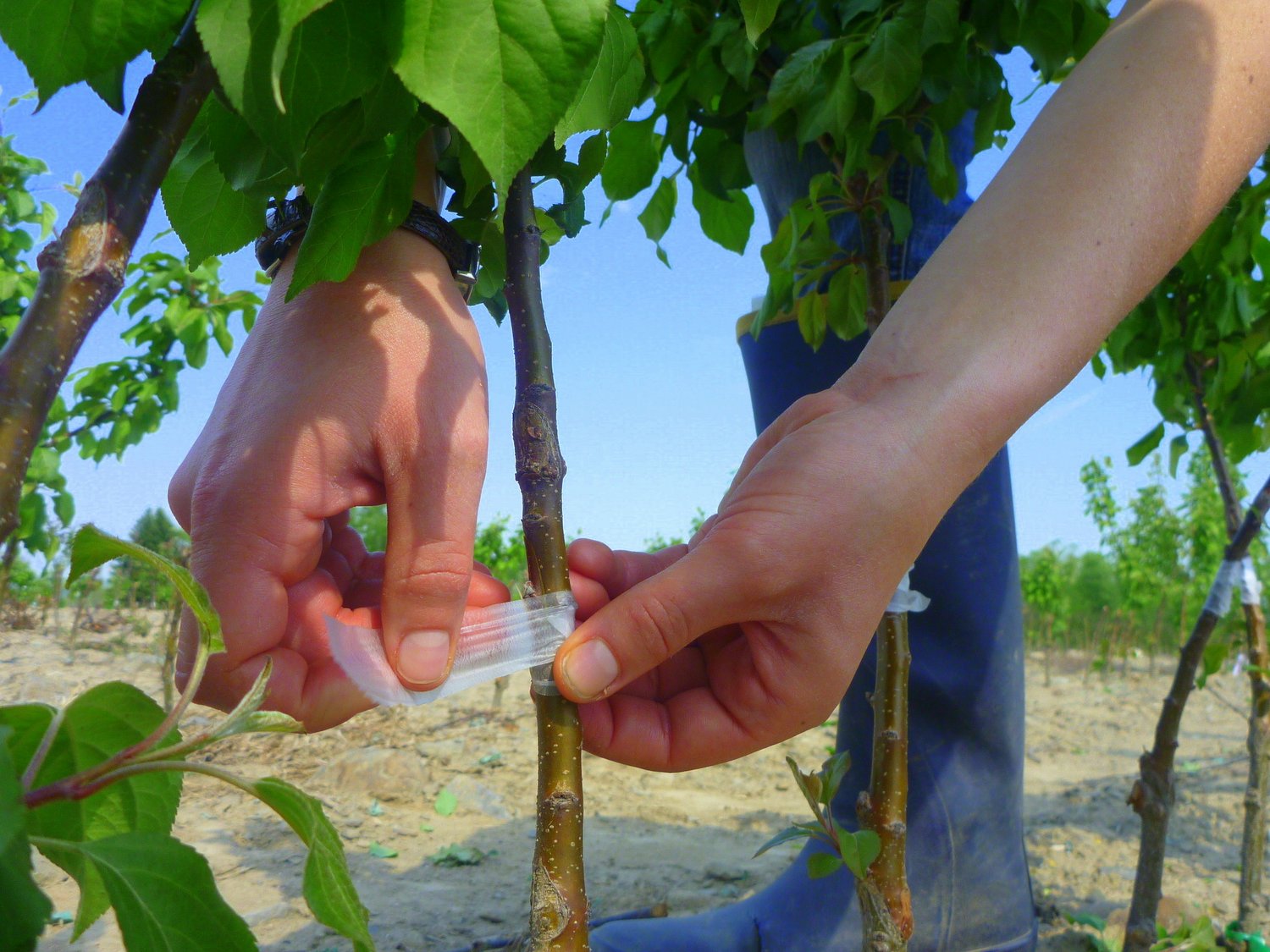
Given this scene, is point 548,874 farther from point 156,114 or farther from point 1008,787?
point 1008,787

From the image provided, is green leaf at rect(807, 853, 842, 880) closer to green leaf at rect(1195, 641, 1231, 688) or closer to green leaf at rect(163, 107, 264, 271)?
green leaf at rect(163, 107, 264, 271)

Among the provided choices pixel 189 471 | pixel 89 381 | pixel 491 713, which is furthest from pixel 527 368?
pixel 89 381

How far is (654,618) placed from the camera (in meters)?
1.01

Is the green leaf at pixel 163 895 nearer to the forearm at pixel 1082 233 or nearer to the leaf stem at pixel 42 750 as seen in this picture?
the leaf stem at pixel 42 750

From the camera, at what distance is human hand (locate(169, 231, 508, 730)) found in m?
0.99

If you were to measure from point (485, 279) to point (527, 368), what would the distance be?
385 mm

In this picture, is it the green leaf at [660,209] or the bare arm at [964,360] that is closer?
the bare arm at [964,360]

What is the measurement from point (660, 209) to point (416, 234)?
1.27m

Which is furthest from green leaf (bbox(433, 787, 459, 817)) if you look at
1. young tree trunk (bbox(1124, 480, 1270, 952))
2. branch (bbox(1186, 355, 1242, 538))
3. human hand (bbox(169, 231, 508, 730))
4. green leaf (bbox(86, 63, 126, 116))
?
green leaf (bbox(86, 63, 126, 116))

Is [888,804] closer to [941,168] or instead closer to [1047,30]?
[941,168]

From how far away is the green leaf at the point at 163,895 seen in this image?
47cm

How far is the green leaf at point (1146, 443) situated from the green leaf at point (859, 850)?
2152mm

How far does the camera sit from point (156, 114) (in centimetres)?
56

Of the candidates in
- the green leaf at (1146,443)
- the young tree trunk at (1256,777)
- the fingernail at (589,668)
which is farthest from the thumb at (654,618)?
the green leaf at (1146,443)
